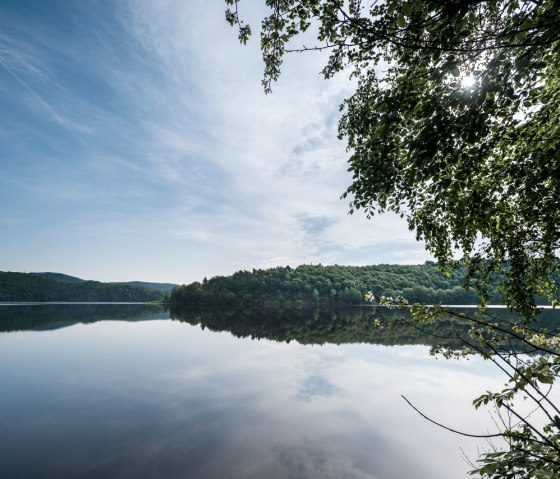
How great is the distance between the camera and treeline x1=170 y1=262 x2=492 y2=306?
5694 inches

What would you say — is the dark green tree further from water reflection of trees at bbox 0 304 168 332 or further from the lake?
water reflection of trees at bbox 0 304 168 332

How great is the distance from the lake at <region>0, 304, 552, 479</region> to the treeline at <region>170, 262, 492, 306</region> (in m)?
113

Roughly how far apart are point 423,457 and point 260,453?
22.0 feet

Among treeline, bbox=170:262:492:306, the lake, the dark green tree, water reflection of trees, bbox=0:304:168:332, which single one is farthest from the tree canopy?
treeline, bbox=170:262:492:306

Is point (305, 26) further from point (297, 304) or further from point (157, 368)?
point (297, 304)

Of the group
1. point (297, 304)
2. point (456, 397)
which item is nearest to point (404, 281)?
point (297, 304)

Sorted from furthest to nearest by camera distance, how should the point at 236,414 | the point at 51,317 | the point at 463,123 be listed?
the point at 51,317 < the point at 236,414 < the point at 463,123

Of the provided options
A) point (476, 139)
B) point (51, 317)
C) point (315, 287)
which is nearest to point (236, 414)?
point (476, 139)

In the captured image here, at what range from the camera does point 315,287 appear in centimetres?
16112

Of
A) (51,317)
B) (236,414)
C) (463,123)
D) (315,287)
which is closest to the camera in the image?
(463,123)

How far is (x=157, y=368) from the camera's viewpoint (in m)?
28.3

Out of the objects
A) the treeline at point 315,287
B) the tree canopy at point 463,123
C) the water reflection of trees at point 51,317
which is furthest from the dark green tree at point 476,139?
the treeline at point 315,287

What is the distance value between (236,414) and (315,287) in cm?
14600

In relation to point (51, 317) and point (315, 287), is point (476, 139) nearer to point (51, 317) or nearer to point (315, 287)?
point (51, 317)
